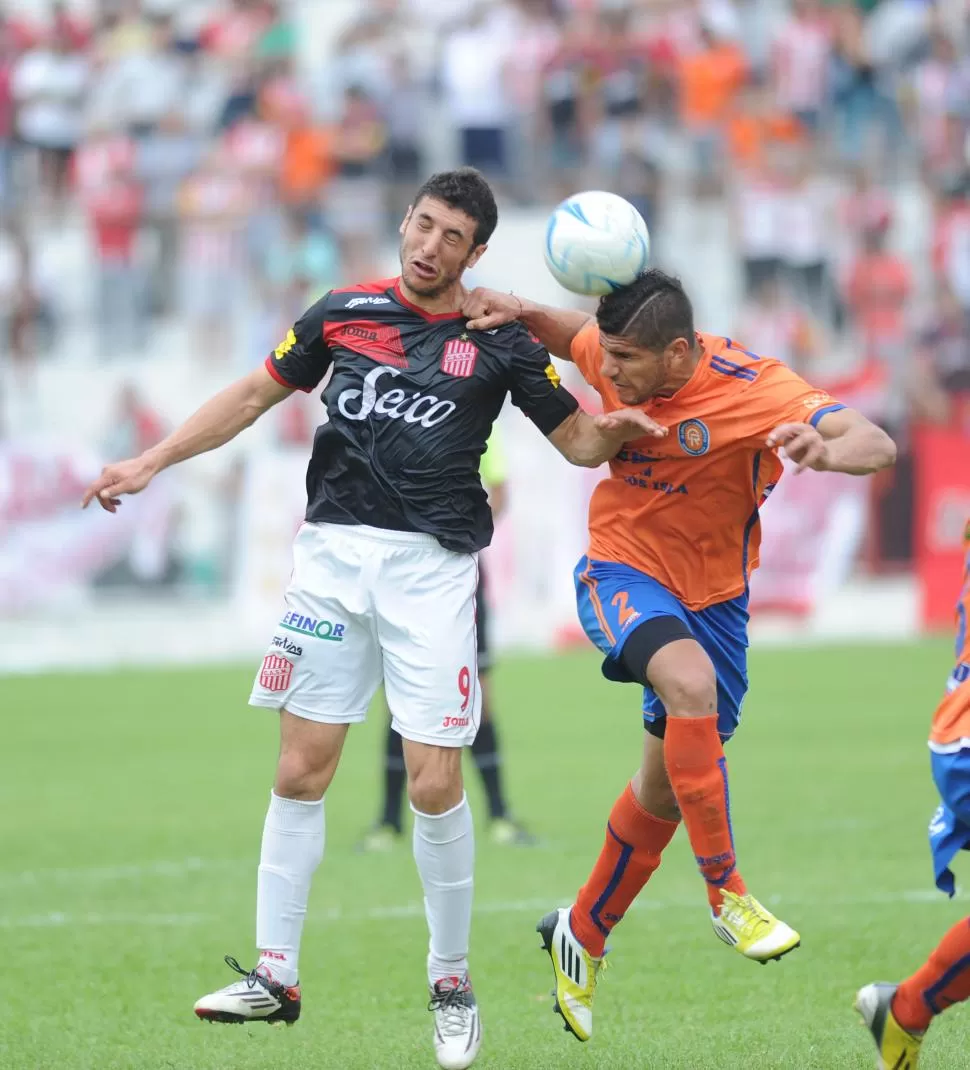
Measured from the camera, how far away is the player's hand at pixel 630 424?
232 inches

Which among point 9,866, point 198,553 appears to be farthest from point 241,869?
point 198,553

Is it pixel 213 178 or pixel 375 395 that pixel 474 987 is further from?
pixel 213 178

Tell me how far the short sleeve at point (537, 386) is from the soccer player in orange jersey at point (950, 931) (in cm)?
159

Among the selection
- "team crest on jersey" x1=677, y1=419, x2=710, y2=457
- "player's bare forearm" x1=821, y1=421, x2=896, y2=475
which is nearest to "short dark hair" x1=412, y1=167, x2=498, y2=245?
"team crest on jersey" x1=677, y1=419, x2=710, y2=457

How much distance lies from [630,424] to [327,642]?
1196mm

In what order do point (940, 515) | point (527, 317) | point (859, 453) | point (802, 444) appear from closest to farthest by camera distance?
1. point (802, 444)
2. point (859, 453)
3. point (527, 317)
4. point (940, 515)

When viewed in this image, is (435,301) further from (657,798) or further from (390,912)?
(390,912)

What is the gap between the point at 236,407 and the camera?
620 centimetres

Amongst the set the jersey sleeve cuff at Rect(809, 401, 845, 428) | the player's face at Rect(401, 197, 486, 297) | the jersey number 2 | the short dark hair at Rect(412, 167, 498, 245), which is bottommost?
the jersey number 2

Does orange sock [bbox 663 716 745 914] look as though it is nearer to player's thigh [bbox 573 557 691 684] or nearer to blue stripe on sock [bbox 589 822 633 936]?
player's thigh [bbox 573 557 691 684]

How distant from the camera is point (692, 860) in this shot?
9.43 meters

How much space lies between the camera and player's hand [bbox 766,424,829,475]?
5441 millimetres

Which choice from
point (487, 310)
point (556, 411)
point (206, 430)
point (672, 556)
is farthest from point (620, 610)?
point (206, 430)

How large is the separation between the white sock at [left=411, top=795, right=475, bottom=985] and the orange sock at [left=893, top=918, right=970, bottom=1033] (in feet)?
4.90
